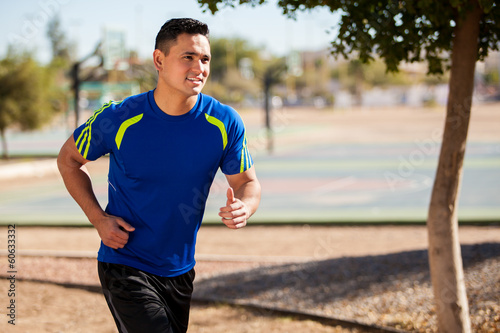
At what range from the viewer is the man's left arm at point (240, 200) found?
2.58 m

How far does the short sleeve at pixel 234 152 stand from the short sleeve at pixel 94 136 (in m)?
0.58

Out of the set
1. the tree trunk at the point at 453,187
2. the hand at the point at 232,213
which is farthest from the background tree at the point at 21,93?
the hand at the point at 232,213

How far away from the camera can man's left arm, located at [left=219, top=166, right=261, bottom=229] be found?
258cm

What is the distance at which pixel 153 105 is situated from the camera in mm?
2846

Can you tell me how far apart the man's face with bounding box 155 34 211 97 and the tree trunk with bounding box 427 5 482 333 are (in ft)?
7.49

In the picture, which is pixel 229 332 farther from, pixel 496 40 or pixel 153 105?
pixel 496 40

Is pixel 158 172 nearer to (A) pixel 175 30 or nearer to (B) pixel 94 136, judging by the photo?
(B) pixel 94 136

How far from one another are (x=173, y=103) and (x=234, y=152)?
0.39m

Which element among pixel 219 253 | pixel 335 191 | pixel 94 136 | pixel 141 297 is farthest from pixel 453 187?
pixel 335 191

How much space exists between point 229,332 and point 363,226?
18.0 ft

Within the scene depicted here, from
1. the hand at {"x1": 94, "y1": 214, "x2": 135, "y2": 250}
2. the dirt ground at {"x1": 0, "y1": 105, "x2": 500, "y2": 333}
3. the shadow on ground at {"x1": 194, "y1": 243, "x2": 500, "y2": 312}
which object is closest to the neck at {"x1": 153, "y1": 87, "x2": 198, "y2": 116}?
the hand at {"x1": 94, "y1": 214, "x2": 135, "y2": 250}

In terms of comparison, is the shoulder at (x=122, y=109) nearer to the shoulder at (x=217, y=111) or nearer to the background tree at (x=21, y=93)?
the shoulder at (x=217, y=111)

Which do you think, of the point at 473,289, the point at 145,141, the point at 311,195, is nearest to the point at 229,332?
the point at 473,289

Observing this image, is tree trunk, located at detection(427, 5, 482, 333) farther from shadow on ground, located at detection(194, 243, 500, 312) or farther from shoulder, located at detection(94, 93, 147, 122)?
shoulder, located at detection(94, 93, 147, 122)
